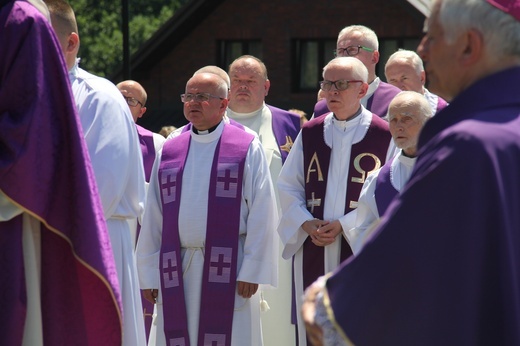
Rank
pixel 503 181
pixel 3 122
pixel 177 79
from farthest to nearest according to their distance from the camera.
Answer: pixel 177 79, pixel 3 122, pixel 503 181

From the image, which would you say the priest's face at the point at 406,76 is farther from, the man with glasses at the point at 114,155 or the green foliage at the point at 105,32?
the green foliage at the point at 105,32

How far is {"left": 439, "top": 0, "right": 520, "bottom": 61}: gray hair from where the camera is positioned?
3.28 m

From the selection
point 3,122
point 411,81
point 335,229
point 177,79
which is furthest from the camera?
point 177,79

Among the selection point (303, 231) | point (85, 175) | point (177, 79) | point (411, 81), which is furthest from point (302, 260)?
point (177, 79)

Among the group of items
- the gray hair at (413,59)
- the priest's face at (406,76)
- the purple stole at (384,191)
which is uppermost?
the gray hair at (413,59)

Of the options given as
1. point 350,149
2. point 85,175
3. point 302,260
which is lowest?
point 302,260

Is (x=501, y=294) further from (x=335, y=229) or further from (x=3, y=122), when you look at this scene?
(x=335, y=229)

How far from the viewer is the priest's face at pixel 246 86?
9641 mm

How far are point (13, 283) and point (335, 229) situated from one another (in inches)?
146

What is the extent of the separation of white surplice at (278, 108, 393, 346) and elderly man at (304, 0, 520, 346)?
4674 millimetres

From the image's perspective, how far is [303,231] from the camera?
27.1 ft

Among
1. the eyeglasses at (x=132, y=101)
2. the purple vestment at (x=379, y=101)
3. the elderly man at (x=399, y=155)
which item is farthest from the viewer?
the eyeglasses at (x=132, y=101)

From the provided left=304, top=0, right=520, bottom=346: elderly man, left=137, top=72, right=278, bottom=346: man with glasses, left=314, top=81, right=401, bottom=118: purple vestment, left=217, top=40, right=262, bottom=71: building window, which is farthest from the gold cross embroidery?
left=217, top=40, right=262, bottom=71: building window

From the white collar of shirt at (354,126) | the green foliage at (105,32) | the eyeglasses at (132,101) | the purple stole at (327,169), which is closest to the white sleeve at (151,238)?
the purple stole at (327,169)
